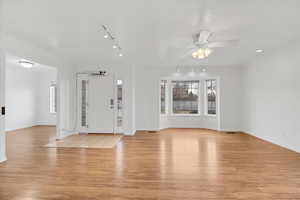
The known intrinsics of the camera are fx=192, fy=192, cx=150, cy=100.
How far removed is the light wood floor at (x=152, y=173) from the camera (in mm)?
2443

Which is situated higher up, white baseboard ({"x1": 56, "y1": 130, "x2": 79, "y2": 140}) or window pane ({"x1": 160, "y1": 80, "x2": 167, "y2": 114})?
window pane ({"x1": 160, "y1": 80, "x2": 167, "y2": 114})

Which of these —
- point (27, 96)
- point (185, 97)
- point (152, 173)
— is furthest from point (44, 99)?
point (152, 173)

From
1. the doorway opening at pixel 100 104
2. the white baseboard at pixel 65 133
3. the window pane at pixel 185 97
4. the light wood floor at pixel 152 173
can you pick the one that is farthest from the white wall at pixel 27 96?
the window pane at pixel 185 97

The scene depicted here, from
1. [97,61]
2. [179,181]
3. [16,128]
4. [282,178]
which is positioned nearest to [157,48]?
[97,61]

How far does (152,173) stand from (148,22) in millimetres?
2517

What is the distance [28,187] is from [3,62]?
258 centimetres

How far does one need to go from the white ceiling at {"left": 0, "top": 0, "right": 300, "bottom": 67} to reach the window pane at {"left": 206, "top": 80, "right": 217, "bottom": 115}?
10.3 ft

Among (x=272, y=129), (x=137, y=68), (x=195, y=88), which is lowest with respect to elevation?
(x=272, y=129)

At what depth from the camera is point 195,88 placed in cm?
853

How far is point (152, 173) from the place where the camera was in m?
3.11

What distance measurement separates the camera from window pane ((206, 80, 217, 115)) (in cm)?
800

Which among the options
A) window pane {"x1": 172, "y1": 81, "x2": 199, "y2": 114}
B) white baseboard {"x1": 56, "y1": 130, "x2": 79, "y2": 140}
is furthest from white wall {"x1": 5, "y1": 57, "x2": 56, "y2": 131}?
window pane {"x1": 172, "y1": 81, "x2": 199, "y2": 114}

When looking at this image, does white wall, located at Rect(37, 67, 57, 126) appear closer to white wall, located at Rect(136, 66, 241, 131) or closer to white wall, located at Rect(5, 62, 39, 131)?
white wall, located at Rect(5, 62, 39, 131)

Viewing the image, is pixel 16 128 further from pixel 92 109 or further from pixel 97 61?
pixel 97 61
